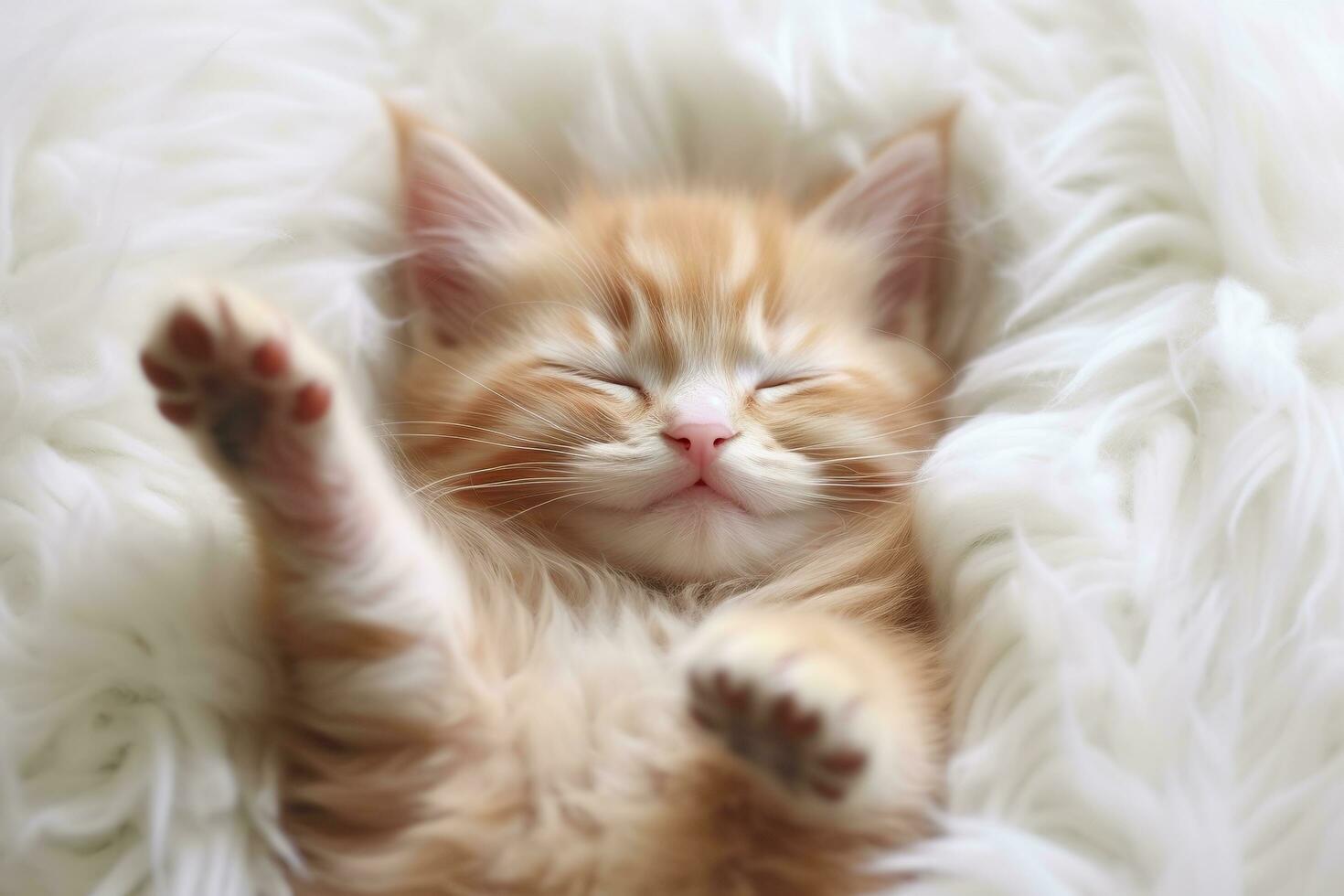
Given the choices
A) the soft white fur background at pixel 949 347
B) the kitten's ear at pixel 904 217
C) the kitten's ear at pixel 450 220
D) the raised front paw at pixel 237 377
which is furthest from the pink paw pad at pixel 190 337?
the kitten's ear at pixel 904 217

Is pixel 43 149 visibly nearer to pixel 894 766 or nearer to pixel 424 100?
pixel 424 100

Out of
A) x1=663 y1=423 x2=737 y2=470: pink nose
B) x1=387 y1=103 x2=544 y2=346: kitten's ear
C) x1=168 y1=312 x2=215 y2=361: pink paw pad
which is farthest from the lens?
x1=387 y1=103 x2=544 y2=346: kitten's ear

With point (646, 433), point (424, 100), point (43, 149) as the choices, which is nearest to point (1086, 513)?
point (646, 433)

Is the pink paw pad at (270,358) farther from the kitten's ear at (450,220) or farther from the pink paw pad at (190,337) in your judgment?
the kitten's ear at (450,220)

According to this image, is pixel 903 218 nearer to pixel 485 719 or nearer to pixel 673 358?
pixel 673 358

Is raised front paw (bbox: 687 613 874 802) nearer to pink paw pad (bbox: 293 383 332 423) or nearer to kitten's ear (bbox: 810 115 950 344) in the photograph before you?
pink paw pad (bbox: 293 383 332 423)

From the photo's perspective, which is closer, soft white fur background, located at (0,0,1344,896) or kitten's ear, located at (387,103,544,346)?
soft white fur background, located at (0,0,1344,896)

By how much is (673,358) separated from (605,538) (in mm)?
154

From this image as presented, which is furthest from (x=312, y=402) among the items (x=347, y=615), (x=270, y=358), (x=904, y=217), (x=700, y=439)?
(x=904, y=217)

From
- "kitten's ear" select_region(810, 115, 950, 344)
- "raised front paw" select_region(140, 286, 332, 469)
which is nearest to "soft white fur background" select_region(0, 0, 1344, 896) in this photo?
"kitten's ear" select_region(810, 115, 950, 344)

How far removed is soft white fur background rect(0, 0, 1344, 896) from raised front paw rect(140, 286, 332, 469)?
0.51ft

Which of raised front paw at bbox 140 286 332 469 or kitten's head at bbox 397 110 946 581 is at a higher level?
raised front paw at bbox 140 286 332 469

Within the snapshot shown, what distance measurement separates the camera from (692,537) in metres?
0.86

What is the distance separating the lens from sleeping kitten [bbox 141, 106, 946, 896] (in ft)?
2.02
